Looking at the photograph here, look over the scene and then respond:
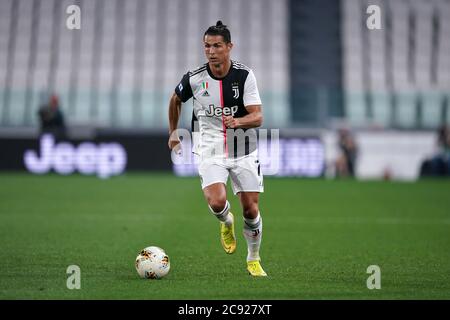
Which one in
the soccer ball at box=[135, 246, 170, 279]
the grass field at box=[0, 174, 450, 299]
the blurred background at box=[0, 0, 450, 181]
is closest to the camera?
the grass field at box=[0, 174, 450, 299]

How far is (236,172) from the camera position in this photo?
27.4 feet

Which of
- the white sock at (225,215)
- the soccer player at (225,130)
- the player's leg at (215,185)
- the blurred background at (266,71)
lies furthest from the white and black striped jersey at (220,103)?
the blurred background at (266,71)

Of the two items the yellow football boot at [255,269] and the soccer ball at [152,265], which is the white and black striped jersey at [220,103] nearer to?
the yellow football boot at [255,269]

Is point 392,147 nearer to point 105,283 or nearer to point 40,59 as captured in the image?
point 40,59

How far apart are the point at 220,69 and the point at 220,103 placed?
12.1 inches

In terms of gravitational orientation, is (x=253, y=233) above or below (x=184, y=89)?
below

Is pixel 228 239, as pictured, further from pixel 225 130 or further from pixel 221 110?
pixel 221 110

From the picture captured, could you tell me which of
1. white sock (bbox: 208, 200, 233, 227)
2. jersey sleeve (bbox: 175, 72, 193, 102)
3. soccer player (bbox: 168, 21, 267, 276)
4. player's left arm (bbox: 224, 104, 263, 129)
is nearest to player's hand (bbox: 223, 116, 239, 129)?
player's left arm (bbox: 224, 104, 263, 129)

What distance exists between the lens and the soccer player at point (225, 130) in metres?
8.16

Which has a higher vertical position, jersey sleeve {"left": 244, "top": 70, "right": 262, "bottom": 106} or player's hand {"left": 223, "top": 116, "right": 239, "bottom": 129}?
jersey sleeve {"left": 244, "top": 70, "right": 262, "bottom": 106}

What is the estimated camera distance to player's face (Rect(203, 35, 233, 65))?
808 centimetres

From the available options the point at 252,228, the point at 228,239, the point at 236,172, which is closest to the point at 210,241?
the point at 228,239

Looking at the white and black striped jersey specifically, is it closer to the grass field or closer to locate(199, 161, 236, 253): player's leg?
locate(199, 161, 236, 253): player's leg
